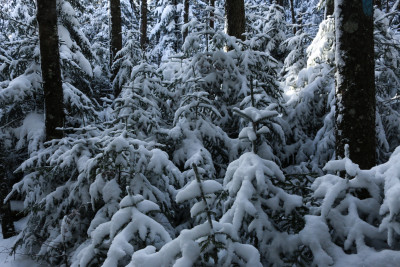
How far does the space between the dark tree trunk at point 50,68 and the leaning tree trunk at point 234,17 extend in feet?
12.3

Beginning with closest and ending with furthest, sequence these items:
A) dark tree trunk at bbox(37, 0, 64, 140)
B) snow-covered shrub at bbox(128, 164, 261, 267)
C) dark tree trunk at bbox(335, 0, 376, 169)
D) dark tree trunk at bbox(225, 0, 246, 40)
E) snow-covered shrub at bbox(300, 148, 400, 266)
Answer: snow-covered shrub at bbox(128, 164, 261, 267)
snow-covered shrub at bbox(300, 148, 400, 266)
dark tree trunk at bbox(335, 0, 376, 169)
dark tree trunk at bbox(37, 0, 64, 140)
dark tree trunk at bbox(225, 0, 246, 40)

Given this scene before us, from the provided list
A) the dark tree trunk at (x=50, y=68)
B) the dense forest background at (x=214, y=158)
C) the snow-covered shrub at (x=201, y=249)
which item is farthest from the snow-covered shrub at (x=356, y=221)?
the dark tree trunk at (x=50, y=68)

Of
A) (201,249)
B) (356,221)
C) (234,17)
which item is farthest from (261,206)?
(234,17)

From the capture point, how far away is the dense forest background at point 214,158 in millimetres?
2494

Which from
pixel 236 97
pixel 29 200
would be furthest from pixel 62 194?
pixel 236 97

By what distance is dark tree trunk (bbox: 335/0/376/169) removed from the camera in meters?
3.71

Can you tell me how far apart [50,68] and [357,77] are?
16.9 feet

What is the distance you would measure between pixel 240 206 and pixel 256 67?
14.0 feet

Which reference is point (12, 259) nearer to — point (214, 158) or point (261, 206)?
point (214, 158)

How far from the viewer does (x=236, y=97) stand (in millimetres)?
6133

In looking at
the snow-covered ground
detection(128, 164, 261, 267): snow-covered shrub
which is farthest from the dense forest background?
the snow-covered ground

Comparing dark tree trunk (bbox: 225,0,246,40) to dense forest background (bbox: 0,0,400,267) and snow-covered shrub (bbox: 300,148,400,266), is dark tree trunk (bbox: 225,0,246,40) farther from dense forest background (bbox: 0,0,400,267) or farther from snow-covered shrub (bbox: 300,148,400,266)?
snow-covered shrub (bbox: 300,148,400,266)

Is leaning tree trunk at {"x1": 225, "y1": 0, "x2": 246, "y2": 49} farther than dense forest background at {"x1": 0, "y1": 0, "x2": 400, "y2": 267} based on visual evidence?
Yes

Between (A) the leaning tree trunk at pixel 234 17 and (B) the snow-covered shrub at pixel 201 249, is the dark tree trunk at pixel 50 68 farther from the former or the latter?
(B) the snow-covered shrub at pixel 201 249
